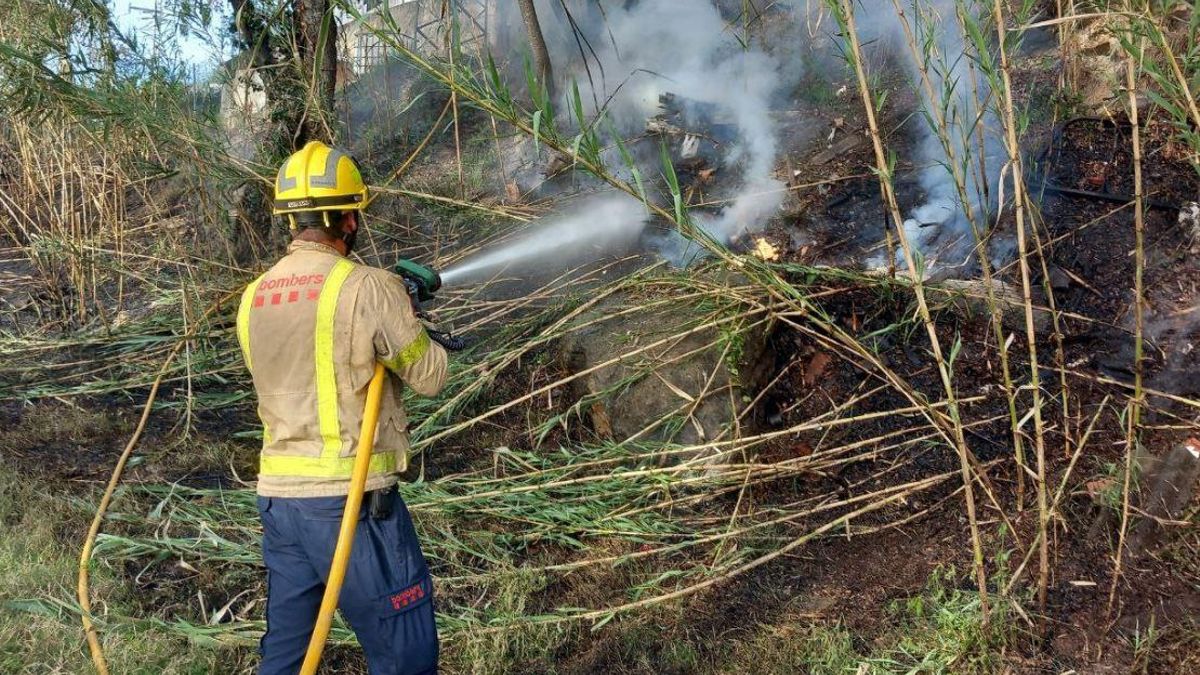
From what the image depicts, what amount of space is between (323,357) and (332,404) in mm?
143

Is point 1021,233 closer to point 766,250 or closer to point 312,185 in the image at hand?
point 312,185

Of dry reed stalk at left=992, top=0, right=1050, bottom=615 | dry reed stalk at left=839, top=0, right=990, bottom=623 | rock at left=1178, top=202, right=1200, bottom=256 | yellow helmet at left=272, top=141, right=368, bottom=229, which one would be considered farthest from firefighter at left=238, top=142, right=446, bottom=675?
rock at left=1178, top=202, right=1200, bottom=256

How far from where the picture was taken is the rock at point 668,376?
500 centimetres

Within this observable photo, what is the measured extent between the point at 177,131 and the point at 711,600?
4479mm

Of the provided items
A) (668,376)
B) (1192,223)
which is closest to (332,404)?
(668,376)

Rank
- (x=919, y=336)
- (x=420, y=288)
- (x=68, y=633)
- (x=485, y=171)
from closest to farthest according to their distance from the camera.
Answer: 1. (x=420, y=288)
2. (x=68, y=633)
3. (x=919, y=336)
4. (x=485, y=171)

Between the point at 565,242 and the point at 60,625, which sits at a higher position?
the point at 565,242

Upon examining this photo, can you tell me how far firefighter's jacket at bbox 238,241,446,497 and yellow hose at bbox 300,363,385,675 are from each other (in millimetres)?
73

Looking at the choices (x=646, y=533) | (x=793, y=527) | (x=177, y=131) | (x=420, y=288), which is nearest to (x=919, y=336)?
(x=793, y=527)

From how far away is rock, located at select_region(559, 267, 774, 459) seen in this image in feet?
16.4

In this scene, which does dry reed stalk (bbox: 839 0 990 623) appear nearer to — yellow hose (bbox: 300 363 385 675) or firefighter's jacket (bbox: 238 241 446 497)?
firefighter's jacket (bbox: 238 241 446 497)

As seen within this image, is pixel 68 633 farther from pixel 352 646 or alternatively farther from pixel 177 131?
pixel 177 131

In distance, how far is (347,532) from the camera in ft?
8.63

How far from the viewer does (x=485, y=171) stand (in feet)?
30.0
